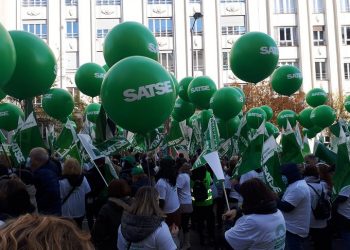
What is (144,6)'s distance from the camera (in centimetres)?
3891

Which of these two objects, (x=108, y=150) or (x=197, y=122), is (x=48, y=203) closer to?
(x=108, y=150)

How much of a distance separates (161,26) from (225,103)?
30.3 meters

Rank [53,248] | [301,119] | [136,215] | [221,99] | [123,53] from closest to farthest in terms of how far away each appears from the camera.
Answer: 1. [53,248]
2. [136,215]
3. [123,53]
4. [221,99]
5. [301,119]

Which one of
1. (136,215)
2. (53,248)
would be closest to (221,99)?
A: (136,215)

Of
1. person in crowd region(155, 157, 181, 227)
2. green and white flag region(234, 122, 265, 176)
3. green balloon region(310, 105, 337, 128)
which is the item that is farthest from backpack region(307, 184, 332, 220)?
green balloon region(310, 105, 337, 128)

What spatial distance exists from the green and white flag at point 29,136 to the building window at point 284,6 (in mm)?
36270

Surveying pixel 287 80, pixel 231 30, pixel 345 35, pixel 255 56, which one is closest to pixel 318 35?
pixel 345 35

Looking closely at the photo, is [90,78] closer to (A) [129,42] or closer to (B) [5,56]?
(A) [129,42]

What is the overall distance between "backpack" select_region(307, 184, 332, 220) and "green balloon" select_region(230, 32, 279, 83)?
2.71 meters

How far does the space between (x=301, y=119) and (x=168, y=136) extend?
552 cm

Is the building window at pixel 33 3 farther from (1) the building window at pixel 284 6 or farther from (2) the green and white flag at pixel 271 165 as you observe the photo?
(2) the green and white flag at pixel 271 165

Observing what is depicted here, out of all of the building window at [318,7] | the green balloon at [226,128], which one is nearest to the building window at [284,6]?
the building window at [318,7]

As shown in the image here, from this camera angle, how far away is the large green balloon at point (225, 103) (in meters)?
9.90

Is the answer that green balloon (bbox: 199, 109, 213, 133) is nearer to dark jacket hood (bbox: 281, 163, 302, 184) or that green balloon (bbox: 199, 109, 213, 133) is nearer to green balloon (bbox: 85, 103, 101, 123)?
green balloon (bbox: 85, 103, 101, 123)
